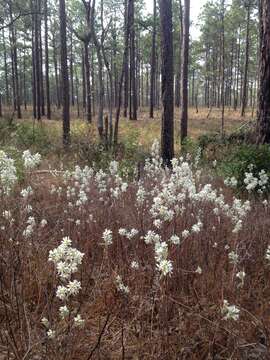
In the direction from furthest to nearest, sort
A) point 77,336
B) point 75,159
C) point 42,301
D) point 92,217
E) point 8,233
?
point 75,159
point 92,217
point 8,233
point 42,301
point 77,336

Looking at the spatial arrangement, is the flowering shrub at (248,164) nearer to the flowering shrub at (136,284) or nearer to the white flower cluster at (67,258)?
the flowering shrub at (136,284)

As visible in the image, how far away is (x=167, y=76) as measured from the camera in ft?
31.5

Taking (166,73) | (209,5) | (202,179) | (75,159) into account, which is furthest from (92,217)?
(209,5)

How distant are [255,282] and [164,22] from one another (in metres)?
7.39

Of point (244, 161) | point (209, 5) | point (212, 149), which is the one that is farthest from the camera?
point (209, 5)

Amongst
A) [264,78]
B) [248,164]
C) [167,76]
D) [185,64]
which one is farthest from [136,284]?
[185,64]

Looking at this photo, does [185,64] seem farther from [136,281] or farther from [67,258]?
[67,258]

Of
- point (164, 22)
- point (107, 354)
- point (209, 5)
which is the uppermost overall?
point (209, 5)

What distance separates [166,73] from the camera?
9.59m

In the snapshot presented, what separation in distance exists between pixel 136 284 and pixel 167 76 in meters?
7.20

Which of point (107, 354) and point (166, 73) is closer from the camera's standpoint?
point (107, 354)

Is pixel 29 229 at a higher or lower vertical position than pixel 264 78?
lower

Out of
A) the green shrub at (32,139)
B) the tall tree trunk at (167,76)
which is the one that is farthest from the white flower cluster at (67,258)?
the green shrub at (32,139)

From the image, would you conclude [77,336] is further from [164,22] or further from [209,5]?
[209,5]
